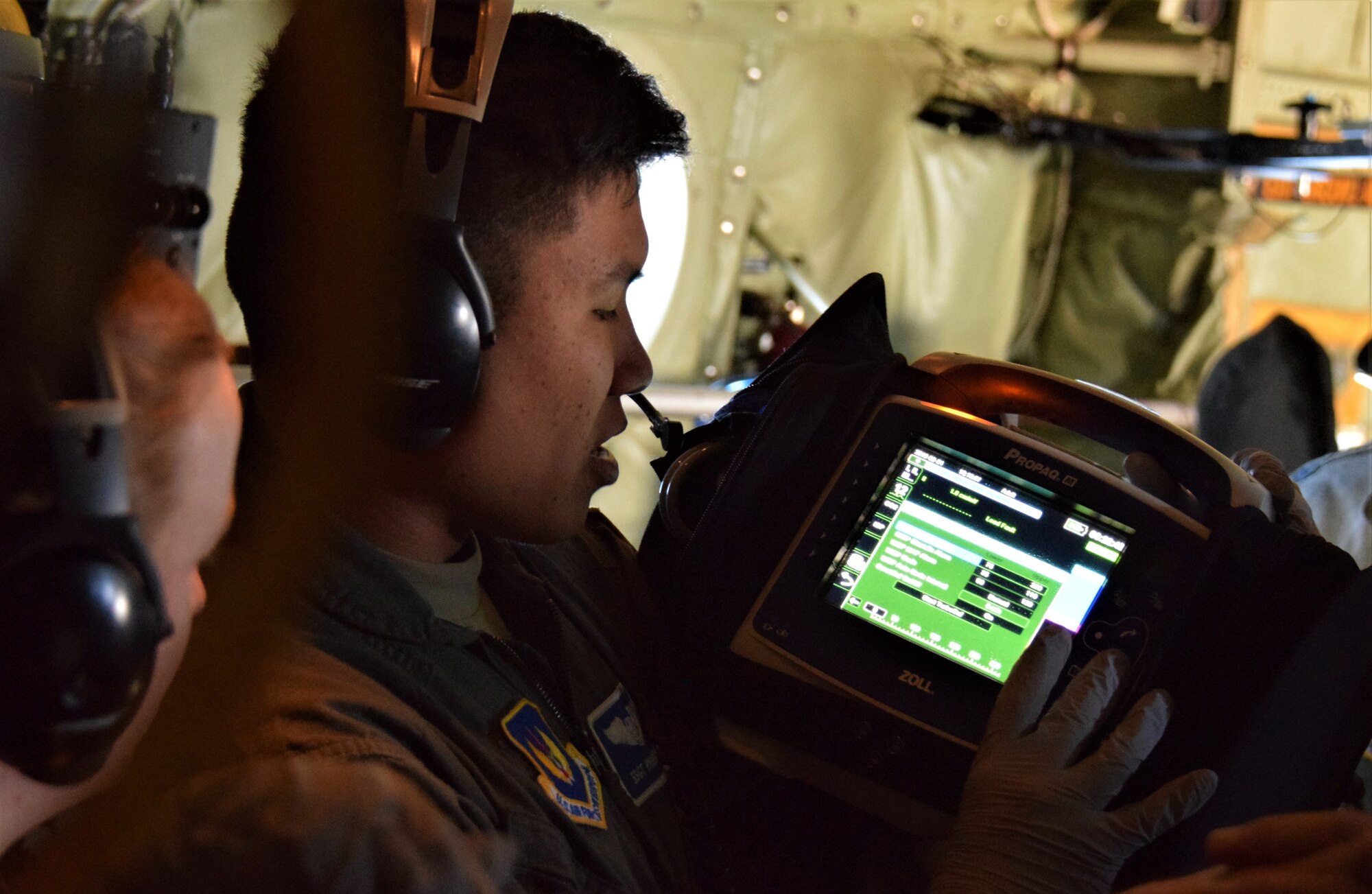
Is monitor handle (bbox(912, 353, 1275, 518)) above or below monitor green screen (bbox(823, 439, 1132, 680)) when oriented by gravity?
above

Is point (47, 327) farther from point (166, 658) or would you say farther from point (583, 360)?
point (583, 360)

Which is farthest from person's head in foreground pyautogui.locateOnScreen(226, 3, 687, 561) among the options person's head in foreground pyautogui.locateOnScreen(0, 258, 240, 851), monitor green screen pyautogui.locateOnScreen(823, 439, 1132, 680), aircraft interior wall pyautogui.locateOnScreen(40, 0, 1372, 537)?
aircraft interior wall pyautogui.locateOnScreen(40, 0, 1372, 537)

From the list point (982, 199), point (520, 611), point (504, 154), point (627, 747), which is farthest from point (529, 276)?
point (982, 199)

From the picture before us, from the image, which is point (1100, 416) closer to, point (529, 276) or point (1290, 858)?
point (1290, 858)

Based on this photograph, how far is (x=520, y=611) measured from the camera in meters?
1.11

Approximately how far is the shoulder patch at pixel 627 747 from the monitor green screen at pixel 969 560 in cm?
25

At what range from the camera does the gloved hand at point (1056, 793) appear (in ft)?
2.80

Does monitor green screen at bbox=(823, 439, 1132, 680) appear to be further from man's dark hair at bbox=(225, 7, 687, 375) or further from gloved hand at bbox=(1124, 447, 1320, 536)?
man's dark hair at bbox=(225, 7, 687, 375)

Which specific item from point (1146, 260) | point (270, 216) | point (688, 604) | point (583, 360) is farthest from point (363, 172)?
point (1146, 260)

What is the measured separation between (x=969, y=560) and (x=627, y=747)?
0.36 metres

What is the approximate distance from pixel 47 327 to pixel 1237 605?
79 centimetres

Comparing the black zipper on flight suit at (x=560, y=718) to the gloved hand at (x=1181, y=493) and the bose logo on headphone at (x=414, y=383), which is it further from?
the gloved hand at (x=1181, y=493)

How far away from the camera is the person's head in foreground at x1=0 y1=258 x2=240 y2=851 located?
1.59 ft

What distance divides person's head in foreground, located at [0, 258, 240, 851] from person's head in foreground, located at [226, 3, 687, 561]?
395 mm
